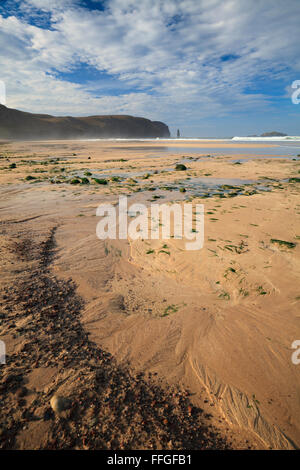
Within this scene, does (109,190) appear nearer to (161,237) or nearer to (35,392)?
(161,237)

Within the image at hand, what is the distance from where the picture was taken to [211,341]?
2535mm

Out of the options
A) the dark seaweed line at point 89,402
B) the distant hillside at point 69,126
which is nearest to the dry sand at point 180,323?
the dark seaweed line at point 89,402

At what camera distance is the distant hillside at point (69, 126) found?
83062 mm

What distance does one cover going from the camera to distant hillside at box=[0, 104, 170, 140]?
273 feet

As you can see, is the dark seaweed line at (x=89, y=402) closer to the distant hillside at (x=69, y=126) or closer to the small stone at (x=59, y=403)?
the small stone at (x=59, y=403)

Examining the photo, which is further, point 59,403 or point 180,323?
point 180,323

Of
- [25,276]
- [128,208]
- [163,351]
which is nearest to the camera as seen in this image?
[163,351]

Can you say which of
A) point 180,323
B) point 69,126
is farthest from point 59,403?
point 69,126

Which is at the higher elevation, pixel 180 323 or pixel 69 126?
pixel 69 126

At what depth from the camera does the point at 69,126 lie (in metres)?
102

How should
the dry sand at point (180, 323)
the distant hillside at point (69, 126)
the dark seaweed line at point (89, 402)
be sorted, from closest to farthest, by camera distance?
the dark seaweed line at point (89, 402) → the dry sand at point (180, 323) → the distant hillside at point (69, 126)

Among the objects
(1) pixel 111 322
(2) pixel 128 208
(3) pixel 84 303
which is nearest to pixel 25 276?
(3) pixel 84 303

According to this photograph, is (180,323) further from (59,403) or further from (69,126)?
(69,126)
